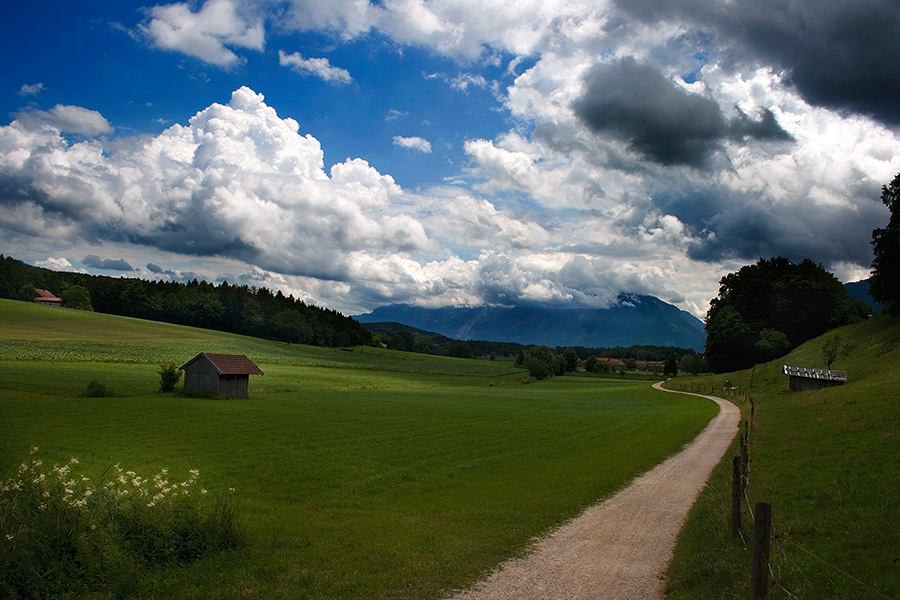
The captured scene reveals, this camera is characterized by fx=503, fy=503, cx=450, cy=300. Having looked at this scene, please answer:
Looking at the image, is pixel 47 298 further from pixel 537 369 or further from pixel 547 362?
pixel 547 362

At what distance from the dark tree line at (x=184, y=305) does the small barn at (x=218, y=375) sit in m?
110

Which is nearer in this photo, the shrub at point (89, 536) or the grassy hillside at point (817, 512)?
the shrub at point (89, 536)

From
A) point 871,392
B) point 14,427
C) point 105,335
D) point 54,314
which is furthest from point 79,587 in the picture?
point 54,314

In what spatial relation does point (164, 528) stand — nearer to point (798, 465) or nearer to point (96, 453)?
point (96, 453)

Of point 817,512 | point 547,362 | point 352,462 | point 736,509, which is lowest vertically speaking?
point 547,362

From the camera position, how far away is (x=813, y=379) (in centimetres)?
4759

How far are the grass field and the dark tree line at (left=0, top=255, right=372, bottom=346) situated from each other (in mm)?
103224

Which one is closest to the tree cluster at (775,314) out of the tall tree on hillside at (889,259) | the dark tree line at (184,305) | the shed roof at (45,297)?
the tall tree on hillside at (889,259)

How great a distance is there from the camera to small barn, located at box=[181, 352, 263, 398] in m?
51.2

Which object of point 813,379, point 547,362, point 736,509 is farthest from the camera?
point 547,362

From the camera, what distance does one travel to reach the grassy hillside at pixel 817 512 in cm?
897

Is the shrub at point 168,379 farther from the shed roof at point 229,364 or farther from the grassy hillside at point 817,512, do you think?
the grassy hillside at point 817,512

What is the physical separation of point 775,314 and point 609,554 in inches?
3929


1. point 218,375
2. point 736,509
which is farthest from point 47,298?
point 736,509
